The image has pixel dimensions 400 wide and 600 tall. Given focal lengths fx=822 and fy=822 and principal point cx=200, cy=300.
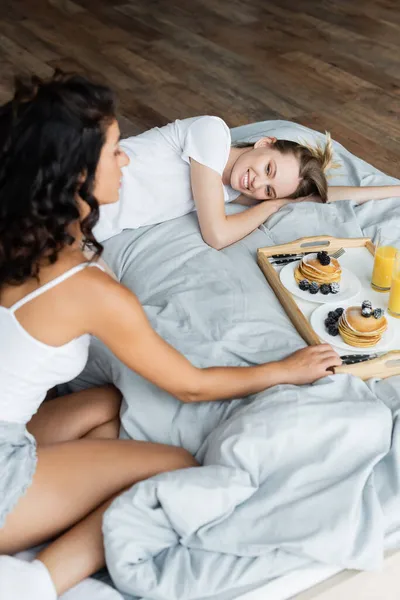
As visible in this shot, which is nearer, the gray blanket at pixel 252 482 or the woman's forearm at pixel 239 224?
the gray blanket at pixel 252 482

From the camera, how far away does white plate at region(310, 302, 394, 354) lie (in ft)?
5.82

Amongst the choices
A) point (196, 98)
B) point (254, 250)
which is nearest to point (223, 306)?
point (254, 250)

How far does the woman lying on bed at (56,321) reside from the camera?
1343mm

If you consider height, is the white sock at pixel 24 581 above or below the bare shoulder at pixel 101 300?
below

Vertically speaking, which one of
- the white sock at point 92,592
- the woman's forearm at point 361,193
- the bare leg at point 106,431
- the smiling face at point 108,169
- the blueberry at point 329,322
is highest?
the smiling face at point 108,169

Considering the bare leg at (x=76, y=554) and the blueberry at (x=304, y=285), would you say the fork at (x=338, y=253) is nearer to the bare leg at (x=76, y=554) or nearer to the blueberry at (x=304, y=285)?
the blueberry at (x=304, y=285)

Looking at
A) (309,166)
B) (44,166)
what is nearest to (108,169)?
(44,166)

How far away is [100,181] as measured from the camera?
1443 mm

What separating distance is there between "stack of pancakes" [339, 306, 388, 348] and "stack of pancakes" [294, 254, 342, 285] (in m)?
0.18

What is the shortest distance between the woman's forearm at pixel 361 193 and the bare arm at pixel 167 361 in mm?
843

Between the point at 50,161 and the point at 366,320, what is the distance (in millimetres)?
804

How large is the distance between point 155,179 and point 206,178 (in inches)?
6.1

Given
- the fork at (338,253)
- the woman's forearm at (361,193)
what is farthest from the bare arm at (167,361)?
the woman's forearm at (361,193)

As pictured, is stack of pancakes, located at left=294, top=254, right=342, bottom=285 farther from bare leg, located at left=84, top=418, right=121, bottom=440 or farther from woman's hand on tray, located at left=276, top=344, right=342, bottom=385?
bare leg, located at left=84, top=418, right=121, bottom=440
